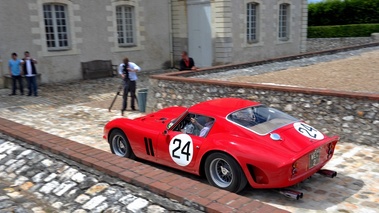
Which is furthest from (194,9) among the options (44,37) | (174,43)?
(44,37)

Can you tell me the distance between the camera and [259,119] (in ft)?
18.2

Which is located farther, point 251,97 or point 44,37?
point 44,37

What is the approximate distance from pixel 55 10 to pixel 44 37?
140 centimetres

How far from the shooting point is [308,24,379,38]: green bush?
25969 mm

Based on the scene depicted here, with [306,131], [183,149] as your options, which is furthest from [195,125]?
[306,131]

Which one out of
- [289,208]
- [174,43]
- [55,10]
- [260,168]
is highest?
[55,10]

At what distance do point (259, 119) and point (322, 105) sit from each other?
2642mm

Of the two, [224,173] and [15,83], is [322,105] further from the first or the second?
[15,83]

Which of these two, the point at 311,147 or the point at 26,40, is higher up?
the point at 26,40

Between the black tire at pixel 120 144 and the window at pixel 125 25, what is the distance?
1259cm

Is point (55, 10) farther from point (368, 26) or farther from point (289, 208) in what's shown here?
point (368, 26)

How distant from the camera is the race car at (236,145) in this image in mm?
4797

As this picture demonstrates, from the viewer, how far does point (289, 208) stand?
4719mm

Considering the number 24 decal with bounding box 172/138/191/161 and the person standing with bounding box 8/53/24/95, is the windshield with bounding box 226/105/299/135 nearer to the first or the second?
the number 24 decal with bounding box 172/138/191/161
